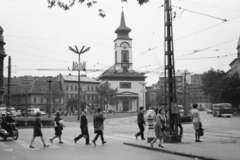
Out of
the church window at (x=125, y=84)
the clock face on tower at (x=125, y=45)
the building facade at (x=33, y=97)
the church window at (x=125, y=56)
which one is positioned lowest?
the building facade at (x=33, y=97)

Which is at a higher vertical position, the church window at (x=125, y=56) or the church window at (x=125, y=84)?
the church window at (x=125, y=56)

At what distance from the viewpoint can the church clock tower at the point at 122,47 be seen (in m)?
105

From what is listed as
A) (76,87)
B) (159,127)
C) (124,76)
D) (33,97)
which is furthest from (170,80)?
(76,87)

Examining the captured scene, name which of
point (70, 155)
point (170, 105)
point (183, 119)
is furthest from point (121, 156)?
point (183, 119)

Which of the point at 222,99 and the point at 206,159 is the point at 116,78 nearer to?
the point at 222,99

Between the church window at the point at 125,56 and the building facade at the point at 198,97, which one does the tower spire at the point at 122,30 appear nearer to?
the church window at the point at 125,56

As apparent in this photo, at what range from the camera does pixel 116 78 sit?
105 meters

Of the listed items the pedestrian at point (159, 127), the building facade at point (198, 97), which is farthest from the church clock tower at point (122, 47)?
the pedestrian at point (159, 127)

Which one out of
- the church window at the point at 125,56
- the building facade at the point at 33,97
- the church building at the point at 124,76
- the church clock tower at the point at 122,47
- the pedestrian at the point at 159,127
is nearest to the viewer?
the pedestrian at the point at 159,127

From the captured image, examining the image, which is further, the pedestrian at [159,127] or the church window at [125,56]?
the church window at [125,56]

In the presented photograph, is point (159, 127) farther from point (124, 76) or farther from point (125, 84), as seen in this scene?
point (125, 84)

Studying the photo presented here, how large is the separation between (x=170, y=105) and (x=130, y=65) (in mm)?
90796

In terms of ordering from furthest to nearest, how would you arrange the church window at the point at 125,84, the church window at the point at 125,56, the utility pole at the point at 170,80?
the church window at the point at 125,84
the church window at the point at 125,56
the utility pole at the point at 170,80

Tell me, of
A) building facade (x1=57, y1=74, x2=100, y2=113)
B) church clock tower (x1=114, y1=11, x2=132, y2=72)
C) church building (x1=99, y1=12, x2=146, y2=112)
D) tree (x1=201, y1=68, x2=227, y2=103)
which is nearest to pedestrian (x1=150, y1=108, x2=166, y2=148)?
tree (x1=201, y1=68, x2=227, y2=103)
